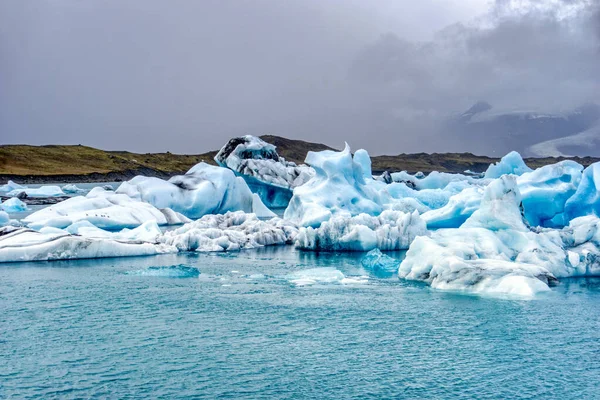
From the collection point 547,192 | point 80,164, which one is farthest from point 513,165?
point 80,164

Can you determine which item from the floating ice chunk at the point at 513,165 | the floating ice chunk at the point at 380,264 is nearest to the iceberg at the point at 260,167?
the floating ice chunk at the point at 513,165

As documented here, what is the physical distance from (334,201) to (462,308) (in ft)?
43.5

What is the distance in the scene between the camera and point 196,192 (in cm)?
3045

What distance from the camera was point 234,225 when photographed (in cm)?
2334

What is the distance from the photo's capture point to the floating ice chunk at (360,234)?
19.8 metres

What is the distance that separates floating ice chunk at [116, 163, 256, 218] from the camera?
1188 inches

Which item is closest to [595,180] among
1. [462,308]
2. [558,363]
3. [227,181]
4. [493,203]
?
[493,203]

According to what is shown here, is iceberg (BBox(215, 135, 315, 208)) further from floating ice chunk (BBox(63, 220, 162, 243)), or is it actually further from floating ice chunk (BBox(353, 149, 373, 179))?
floating ice chunk (BBox(63, 220, 162, 243))

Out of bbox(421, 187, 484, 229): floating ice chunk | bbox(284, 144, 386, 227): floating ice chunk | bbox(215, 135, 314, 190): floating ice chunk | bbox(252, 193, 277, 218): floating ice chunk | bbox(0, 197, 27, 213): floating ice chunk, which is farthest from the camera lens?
bbox(215, 135, 314, 190): floating ice chunk

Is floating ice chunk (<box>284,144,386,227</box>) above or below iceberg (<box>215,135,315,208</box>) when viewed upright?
below

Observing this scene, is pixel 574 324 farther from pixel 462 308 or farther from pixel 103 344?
pixel 103 344

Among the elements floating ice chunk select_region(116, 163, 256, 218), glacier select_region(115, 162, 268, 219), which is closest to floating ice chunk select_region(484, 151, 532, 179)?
glacier select_region(115, 162, 268, 219)

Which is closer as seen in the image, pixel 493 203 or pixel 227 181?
pixel 493 203

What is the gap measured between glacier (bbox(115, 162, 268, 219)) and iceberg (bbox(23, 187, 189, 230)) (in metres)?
2.15
